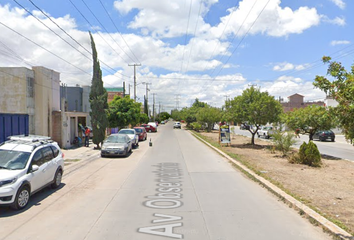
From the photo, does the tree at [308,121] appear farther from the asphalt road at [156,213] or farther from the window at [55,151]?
the window at [55,151]

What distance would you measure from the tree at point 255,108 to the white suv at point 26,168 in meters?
16.4

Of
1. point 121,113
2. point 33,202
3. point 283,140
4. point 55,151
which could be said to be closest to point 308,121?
point 283,140

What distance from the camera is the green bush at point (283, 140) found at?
56.0 ft

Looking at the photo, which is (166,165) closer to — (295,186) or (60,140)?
(295,186)

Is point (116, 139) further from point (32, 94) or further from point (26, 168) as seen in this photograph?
point (26, 168)

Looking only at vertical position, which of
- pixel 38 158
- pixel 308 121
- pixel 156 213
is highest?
pixel 308 121

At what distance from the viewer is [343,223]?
598 centimetres

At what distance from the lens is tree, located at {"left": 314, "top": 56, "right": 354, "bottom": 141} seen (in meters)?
4.99

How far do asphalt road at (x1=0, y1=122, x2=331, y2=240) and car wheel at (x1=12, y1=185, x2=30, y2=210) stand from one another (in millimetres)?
193

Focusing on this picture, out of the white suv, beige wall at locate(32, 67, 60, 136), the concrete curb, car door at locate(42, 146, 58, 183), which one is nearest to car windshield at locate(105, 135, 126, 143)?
beige wall at locate(32, 67, 60, 136)

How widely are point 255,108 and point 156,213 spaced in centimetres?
1770

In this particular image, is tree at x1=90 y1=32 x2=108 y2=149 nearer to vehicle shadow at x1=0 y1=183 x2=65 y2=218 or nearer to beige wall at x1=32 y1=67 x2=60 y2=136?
beige wall at x1=32 y1=67 x2=60 y2=136

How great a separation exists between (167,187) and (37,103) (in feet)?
44.5

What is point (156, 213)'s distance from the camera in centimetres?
683
